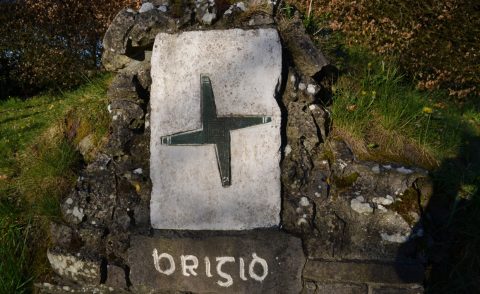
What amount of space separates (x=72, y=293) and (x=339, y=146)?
1.94m

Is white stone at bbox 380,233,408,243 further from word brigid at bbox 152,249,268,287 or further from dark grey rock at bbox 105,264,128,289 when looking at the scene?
dark grey rock at bbox 105,264,128,289

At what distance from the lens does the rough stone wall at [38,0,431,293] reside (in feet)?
7.75

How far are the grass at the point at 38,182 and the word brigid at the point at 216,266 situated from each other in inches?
32.9

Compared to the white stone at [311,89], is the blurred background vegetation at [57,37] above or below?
above

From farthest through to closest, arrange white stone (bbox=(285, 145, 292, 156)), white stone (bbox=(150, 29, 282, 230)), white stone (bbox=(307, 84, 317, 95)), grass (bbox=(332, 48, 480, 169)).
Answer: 1. grass (bbox=(332, 48, 480, 169))
2. white stone (bbox=(307, 84, 317, 95))
3. white stone (bbox=(285, 145, 292, 156))
4. white stone (bbox=(150, 29, 282, 230))

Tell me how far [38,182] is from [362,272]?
7.90ft

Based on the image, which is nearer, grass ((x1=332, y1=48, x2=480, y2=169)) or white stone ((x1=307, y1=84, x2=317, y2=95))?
white stone ((x1=307, y1=84, x2=317, y2=95))

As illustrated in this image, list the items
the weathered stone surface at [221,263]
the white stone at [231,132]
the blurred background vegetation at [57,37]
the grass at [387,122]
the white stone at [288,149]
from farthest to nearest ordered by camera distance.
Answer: the blurred background vegetation at [57,37] → the grass at [387,122] → the white stone at [288,149] → the white stone at [231,132] → the weathered stone surface at [221,263]

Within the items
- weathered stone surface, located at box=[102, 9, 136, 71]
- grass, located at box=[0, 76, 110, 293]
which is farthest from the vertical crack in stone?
weathered stone surface, located at box=[102, 9, 136, 71]

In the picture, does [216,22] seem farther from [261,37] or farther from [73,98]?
[73,98]

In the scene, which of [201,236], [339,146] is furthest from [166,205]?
[339,146]

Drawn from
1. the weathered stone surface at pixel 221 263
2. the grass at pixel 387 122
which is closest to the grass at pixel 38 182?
the weathered stone surface at pixel 221 263

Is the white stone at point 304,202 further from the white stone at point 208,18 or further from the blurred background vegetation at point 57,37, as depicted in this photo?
the blurred background vegetation at point 57,37

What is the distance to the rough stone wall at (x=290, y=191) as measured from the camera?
236 cm
